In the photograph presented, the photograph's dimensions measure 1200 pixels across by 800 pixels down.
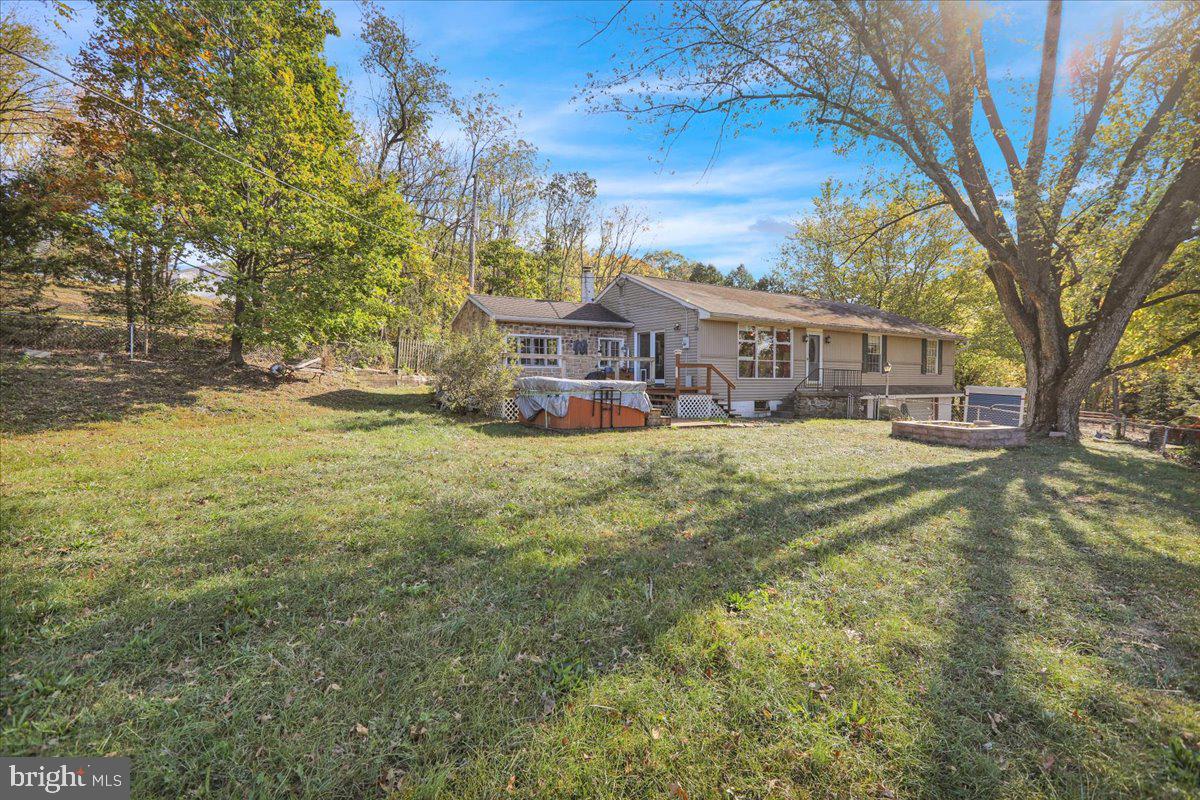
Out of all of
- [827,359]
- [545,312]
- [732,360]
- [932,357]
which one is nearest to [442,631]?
[732,360]

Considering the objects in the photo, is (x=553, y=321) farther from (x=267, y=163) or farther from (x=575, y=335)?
(x=267, y=163)

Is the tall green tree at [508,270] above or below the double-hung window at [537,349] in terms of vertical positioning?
above

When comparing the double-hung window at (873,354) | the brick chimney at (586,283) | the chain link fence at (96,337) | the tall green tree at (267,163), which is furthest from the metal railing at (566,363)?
the double-hung window at (873,354)

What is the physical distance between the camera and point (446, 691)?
263cm

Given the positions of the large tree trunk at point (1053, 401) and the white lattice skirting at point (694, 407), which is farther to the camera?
the white lattice skirting at point (694, 407)

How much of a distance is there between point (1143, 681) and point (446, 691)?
4149mm

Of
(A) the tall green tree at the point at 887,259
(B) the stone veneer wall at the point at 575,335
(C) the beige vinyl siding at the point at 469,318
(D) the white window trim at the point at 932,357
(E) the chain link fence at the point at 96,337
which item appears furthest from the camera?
(A) the tall green tree at the point at 887,259

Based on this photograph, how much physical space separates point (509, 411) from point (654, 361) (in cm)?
710

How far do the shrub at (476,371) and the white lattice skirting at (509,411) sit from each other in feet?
0.51

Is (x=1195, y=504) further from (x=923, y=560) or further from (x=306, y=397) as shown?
(x=306, y=397)

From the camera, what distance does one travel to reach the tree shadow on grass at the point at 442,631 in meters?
2.24

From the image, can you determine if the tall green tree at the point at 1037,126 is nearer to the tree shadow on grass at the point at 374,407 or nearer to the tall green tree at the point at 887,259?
the tree shadow on grass at the point at 374,407

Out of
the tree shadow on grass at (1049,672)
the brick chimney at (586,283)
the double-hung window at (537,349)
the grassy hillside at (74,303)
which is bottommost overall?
the tree shadow on grass at (1049,672)

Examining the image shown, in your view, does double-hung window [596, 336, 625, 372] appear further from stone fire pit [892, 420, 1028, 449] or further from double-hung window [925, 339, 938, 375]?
double-hung window [925, 339, 938, 375]
